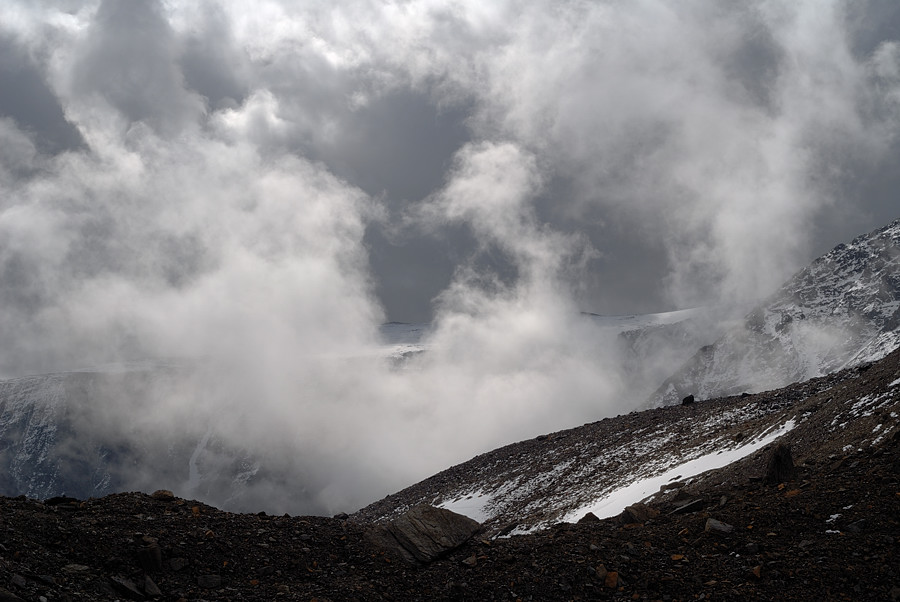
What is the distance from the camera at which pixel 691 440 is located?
4450cm

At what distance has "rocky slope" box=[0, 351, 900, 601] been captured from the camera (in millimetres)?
15273

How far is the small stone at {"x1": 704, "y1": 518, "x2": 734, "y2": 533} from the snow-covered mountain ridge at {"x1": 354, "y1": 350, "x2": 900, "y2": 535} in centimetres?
576

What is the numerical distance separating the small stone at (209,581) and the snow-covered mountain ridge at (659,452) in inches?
732

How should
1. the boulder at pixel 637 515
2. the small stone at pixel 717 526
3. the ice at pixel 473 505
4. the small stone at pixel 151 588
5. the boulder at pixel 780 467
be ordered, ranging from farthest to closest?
1. the ice at pixel 473 505
2. the boulder at pixel 637 515
3. the boulder at pixel 780 467
4. the small stone at pixel 717 526
5. the small stone at pixel 151 588


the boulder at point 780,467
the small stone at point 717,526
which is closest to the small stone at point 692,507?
the boulder at point 780,467

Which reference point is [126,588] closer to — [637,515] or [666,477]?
[637,515]

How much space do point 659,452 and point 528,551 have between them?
29.0 meters

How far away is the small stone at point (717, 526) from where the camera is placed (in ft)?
61.7

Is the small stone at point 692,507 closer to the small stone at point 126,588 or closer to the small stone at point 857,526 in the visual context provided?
the small stone at point 857,526

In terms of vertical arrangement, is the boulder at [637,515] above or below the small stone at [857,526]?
above

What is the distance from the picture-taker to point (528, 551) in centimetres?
1923

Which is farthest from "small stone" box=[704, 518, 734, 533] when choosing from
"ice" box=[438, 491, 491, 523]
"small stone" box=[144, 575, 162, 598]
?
"ice" box=[438, 491, 491, 523]

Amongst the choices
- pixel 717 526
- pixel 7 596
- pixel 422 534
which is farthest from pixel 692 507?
pixel 7 596

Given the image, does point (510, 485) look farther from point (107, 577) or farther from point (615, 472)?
point (107, 577)
